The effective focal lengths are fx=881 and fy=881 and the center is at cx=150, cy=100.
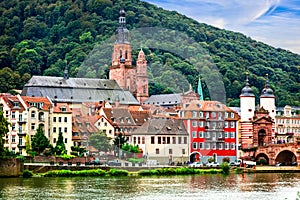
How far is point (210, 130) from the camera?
A: 434 ft

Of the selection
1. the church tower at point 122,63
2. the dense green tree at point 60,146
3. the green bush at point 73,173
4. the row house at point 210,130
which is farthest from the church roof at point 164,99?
the green bush at point 73,173

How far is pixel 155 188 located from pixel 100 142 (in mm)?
Answer: 38338

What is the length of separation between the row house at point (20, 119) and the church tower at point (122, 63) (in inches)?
2560

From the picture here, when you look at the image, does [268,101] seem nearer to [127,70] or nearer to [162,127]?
[162,127]

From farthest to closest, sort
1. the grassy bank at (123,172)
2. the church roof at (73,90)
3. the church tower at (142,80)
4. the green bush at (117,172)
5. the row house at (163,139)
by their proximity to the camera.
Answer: the church tower at (142,80) → the church roof at (73,90) → the row house at (163,139) → the green bush at (117,172) → the grassy bank at (123,172)

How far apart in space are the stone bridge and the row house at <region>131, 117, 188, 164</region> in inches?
554

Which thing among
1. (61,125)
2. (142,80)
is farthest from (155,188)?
(142,80)

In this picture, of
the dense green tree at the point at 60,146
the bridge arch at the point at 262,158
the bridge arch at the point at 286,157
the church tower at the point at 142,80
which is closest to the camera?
the dense green tree at the point at 60,146

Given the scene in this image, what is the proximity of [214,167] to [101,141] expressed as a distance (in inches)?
678

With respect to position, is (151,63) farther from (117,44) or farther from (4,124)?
(4,124)

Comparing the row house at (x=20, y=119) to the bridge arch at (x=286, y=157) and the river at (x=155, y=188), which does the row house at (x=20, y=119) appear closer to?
the river at (x=155, y=188)

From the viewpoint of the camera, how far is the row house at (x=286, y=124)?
16918cm

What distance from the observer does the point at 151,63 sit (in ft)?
641

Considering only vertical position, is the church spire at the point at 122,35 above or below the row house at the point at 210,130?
above
